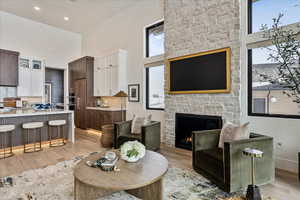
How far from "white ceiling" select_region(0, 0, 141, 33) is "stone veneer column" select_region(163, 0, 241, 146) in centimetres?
212

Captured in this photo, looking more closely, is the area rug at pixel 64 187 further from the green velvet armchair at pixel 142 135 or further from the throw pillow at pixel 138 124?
the throw pillow at pixel 138 124

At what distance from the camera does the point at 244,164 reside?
7.27 feet

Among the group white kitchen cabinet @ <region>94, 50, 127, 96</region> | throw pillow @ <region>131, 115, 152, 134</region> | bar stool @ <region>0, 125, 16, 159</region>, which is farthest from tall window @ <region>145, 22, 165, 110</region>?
bar stool @ <region>0, 125, 16, 159</region>

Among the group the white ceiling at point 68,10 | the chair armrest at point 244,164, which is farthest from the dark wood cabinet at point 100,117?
the chair armrest at point 244,164

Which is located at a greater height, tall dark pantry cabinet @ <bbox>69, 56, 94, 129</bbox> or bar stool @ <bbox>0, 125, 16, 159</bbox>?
tall dark pantry cabinet @ <bbox>69, 56, 94, 129</bbox>

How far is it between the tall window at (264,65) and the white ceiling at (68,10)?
150 inches

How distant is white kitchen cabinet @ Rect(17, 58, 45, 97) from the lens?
21.5 feet

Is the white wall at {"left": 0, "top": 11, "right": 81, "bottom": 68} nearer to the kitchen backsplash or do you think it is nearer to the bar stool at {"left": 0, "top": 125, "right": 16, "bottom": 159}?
the kitchen backsplash

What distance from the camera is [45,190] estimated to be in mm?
2295

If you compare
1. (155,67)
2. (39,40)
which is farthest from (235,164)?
(39,40)

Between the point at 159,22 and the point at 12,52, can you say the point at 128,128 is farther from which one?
the point at 12,52

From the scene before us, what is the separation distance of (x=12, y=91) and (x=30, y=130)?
3237 millimetres

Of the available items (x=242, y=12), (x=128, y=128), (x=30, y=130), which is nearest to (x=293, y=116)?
(x=242, y=12)

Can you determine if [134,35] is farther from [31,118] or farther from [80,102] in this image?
[31,118]
